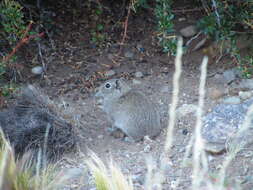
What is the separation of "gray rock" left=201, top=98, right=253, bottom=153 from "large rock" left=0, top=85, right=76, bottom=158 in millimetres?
1335

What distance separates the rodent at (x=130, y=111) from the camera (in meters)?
5.14

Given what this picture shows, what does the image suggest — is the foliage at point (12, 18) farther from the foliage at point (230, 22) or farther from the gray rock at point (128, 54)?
the foliage at point (230, 22)

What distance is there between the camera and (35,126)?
4.79 meters

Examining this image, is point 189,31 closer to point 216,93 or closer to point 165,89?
point 165,89

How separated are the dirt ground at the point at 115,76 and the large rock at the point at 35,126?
18 centimetres

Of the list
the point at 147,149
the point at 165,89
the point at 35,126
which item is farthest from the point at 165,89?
the point at 35,126

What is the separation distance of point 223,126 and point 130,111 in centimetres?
100

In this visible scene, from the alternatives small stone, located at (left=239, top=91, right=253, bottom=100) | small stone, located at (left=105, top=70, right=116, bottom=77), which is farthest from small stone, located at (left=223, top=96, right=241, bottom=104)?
small stone, located at (left=105, top=70, right=116, bottom=77)

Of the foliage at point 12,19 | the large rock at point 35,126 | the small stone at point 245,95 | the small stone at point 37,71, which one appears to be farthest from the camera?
the small stone at point 37,71

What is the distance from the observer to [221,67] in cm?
625

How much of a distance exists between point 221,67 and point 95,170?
313cm

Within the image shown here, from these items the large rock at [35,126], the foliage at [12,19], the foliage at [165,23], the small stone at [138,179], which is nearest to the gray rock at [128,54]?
the foliage at [165,23]

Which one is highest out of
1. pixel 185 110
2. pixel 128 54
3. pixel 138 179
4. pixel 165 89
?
pixel 128 54

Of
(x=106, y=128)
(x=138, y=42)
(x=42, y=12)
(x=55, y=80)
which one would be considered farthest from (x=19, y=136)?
(x=138, y=42)
